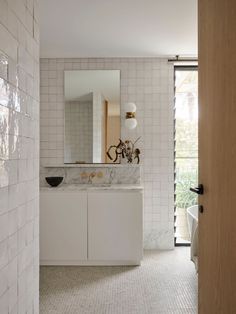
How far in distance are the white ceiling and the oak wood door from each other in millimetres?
1103

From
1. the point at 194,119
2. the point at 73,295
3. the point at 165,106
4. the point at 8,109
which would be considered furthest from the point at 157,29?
the point at 73,295

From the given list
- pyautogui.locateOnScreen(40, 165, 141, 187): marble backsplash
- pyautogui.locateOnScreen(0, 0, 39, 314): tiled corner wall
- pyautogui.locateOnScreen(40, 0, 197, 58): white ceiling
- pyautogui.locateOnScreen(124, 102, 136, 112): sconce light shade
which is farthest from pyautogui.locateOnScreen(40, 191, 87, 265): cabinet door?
pyautogui.locateOnScreen(0, 0, 39, 314): tiled corner wall

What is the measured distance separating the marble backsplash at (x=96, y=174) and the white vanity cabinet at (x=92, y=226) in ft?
2.01

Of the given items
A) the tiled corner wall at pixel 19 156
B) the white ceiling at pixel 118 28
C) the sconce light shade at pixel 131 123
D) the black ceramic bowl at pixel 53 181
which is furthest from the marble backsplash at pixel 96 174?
the tiled corner wall at pixel 19 156

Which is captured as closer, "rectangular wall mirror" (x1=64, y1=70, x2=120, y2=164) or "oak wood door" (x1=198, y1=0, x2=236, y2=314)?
"oak wood door" (x1=198, y1=0, x2=236, y2=314)

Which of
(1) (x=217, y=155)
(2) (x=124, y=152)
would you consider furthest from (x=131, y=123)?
(1) (x=217, y=155)

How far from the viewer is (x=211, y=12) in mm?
1639

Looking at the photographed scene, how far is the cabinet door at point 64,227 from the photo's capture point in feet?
11.7

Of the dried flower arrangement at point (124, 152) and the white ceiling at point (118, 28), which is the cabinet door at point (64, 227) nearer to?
the dried flower arrangement at point (124, 152)

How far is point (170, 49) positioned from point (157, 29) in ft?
2.13

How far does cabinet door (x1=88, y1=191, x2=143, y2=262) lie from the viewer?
354cm

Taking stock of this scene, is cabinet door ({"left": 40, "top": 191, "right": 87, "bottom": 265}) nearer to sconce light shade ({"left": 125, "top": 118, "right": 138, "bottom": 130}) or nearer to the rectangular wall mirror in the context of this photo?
the rectangular wall mirror

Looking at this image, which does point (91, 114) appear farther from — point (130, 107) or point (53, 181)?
point (53, 181)

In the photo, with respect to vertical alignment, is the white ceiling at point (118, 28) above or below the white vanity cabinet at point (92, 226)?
above
